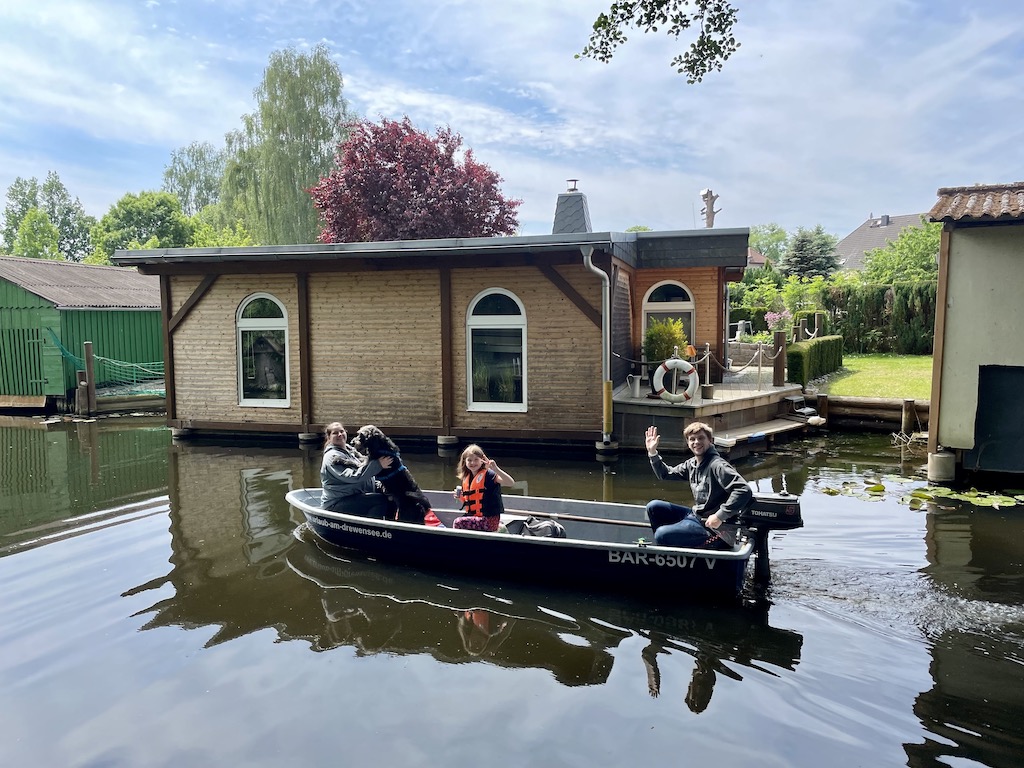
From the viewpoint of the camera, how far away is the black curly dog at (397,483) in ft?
22.5

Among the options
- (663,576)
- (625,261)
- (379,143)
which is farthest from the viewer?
(379,143)

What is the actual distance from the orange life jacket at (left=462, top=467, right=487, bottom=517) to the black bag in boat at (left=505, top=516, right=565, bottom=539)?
364 mm

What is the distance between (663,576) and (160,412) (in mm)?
16716

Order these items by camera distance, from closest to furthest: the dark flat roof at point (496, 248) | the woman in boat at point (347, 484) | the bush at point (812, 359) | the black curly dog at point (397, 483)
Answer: the black curly dog at point (397, 483) → the woman in boat at point (347, 484) → the dark flat roof at point (496, 248) → the bush at point (812, 359)

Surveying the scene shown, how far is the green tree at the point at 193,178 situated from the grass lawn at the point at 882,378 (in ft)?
144

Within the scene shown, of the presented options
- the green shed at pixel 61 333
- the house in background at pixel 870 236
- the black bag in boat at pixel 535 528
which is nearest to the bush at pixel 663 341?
the black bag in boat at pixel 535 528

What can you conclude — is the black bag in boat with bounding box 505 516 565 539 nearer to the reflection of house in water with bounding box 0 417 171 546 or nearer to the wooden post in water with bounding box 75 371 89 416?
the reflection of house in water with bounding box 0 417 171 546

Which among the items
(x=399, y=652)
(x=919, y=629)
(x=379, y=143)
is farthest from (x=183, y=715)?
(x=379, y=143)

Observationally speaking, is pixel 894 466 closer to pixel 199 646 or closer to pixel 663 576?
pixel 663 576

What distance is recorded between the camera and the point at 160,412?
62.7 ft

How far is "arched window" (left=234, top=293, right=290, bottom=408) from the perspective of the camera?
13406 mm

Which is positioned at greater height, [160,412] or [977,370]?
[977,370]

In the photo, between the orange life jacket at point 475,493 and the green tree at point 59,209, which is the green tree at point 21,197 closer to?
the green tree at point 59,209

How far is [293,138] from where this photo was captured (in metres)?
29.8
